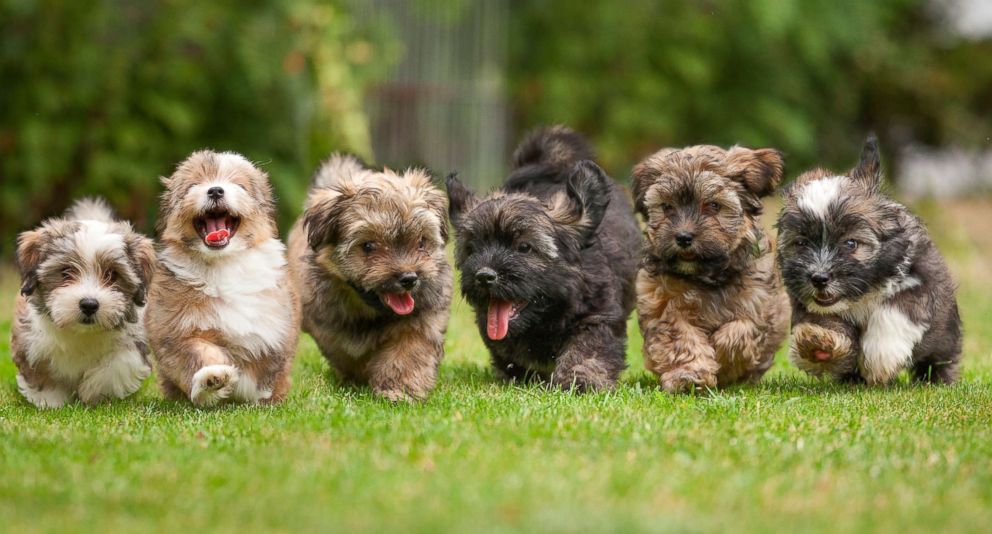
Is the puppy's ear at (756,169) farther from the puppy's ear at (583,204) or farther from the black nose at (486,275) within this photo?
the black nose at (486,275)

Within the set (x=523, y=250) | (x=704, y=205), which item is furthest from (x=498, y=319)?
(x=704, y=205)

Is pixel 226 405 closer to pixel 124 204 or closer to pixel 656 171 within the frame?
pixel 656 171

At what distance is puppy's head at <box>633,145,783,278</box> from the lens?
7414 mm

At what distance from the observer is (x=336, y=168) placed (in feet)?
27.3

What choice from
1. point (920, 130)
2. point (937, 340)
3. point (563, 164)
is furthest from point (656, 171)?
point (920, 130)

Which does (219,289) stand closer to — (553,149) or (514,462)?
(514,462)

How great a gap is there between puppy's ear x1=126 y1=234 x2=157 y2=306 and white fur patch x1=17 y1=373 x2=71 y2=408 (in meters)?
0.75

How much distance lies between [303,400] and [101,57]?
8553 millimetres

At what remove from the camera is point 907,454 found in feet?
18.4

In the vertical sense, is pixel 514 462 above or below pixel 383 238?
below

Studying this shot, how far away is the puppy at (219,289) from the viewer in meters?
6.74

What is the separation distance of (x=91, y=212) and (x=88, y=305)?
113 centimetres

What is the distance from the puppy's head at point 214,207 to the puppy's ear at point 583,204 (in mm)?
1791

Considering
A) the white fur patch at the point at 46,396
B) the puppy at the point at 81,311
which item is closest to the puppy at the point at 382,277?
the puppy at the point at 81,311
